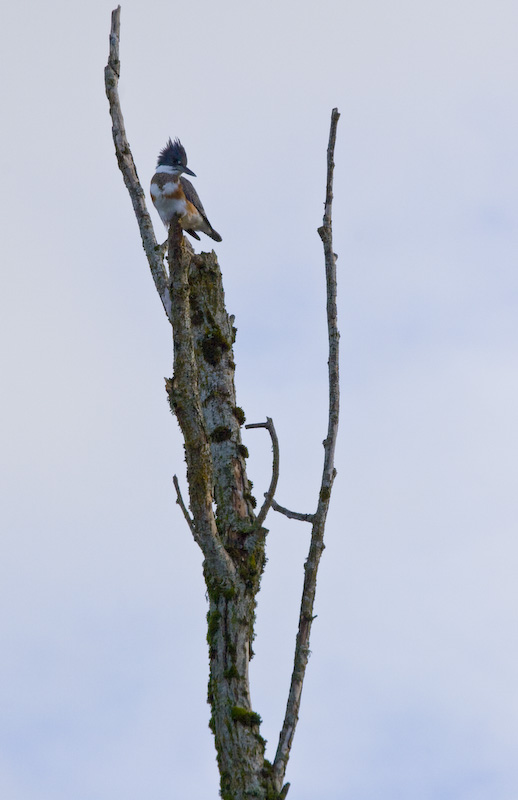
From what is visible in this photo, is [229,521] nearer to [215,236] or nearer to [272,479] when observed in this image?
[272,479]

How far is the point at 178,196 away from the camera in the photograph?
35.2 feet

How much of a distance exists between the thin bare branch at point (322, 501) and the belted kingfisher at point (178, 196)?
5.59 m

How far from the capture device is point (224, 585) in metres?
4.40

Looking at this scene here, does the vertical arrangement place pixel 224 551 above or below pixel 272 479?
below

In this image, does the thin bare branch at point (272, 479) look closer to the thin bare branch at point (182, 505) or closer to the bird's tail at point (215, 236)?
the thin bare branch at point (182, 505)

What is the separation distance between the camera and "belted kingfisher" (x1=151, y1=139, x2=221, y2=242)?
420 inches

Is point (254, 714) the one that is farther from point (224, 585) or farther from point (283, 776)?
point (224, 585)

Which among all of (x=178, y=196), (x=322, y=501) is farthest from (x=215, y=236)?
(x=322, y=501)

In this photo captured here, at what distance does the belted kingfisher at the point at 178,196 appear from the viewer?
35.0ft

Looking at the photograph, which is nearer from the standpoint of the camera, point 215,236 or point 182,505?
point 182,505

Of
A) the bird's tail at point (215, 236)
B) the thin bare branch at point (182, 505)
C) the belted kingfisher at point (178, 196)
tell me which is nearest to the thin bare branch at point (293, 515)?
the thin bare branch at point (182, 505)

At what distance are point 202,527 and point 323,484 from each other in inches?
27.2

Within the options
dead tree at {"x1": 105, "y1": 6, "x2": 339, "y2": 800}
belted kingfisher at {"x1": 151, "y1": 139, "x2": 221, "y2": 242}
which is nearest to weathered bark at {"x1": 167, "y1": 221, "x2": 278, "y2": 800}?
dead tree at {"x1": 105, "y1": 6, "x2": 339, "y2": 800}

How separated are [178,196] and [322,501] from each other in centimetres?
698
